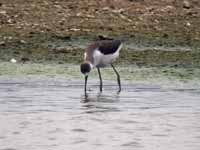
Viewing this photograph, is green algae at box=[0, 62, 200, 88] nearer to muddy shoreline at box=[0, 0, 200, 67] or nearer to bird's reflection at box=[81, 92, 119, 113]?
muddy shoreline at box=[0, 0, 200, 67]

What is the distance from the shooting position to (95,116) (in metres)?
12.8

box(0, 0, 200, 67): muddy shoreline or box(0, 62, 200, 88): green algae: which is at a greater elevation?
box(0, 0, 200, 67): muddy shoreline

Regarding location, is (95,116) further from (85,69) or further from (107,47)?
(107,47)

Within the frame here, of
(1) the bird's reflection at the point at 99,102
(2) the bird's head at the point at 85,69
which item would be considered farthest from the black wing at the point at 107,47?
(1) the bird's reflection at the point at 99,102

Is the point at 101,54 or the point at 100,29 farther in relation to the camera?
the point at 100,29

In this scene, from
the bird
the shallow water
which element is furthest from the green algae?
the shallow water

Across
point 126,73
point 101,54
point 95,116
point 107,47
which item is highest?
point 107,47

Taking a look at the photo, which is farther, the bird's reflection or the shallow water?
the bird's reflection

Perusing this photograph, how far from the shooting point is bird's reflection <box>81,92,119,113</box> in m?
13.4

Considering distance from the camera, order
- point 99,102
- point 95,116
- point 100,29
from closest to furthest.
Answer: point 95,116 < point 99,102 < point 100,29

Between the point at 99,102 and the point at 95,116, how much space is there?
A: 4.21 ft

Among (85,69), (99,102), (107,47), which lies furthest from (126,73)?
(99,102)

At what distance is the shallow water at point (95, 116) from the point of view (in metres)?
11.1

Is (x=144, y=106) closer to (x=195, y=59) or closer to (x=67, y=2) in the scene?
(x=195, y=59)
